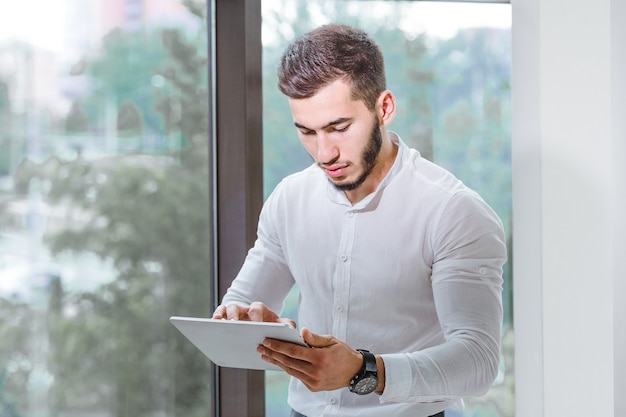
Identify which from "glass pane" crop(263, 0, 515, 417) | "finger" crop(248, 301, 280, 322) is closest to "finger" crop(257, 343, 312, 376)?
"finger" crop(248, 301, 280, 322)

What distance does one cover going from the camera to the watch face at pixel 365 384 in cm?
199

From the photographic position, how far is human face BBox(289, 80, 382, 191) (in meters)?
2.22

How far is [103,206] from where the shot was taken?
2695 millimetres

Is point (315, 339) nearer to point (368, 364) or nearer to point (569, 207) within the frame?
point (368, 364)

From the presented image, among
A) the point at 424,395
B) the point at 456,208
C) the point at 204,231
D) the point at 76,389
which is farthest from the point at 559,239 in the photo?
the point at 76,389

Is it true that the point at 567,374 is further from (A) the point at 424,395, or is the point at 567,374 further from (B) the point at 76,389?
(B) the point at 76,389

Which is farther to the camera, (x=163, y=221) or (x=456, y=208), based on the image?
(x=163, y=221)

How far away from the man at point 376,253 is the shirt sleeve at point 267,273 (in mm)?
18

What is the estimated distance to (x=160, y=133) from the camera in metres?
2.84

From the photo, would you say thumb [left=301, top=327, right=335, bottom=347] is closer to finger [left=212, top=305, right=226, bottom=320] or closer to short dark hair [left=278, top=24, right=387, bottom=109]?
finger [left=212, top=305, right=226, bottom=320]

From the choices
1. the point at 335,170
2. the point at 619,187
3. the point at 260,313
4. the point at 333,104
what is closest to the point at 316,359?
the point at 260,313

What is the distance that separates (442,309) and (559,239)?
40cm

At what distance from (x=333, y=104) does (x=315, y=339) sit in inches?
25.0

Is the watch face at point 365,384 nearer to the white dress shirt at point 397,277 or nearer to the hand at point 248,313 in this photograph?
the white dress shirt at point 397,277
